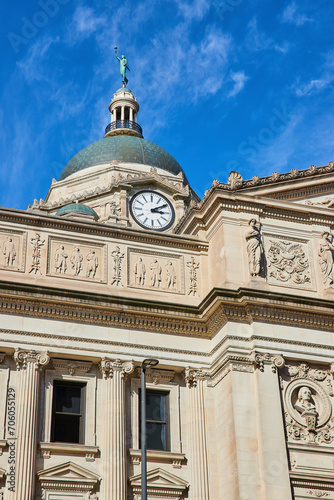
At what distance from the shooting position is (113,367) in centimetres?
3019

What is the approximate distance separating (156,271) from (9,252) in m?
5.59

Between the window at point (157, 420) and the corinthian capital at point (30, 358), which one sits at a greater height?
the corinthian capital at point (30, 358)

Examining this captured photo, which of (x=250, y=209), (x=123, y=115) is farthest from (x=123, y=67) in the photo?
(x=250, y=209)

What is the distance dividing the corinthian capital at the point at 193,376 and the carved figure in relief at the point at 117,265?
4187 mm

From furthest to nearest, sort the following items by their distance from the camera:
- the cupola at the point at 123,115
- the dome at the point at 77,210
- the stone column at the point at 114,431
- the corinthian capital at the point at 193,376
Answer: the cupola at the point at 123,115 → the dome at the point at 77,210 → the corinthian capital at the point at 193,376 → the stone column at the point at 114,431

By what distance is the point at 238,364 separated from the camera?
30.1m

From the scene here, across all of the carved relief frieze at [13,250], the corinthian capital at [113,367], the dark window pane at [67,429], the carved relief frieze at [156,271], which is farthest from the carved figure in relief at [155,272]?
the dark window pane at [67,429]

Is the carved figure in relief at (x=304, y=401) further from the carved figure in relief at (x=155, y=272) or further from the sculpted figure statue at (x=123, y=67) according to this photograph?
the sculpted figure statue at (x=123, y=67)

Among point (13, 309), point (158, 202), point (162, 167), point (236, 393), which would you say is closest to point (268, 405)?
point (236, 393)

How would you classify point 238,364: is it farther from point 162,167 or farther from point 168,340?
point 162,167

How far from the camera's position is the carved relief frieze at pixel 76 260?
3180 cm

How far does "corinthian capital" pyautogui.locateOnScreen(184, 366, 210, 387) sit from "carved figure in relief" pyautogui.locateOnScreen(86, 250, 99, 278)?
4.98m

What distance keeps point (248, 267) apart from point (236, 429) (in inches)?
250

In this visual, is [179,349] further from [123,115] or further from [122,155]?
[123,115]
